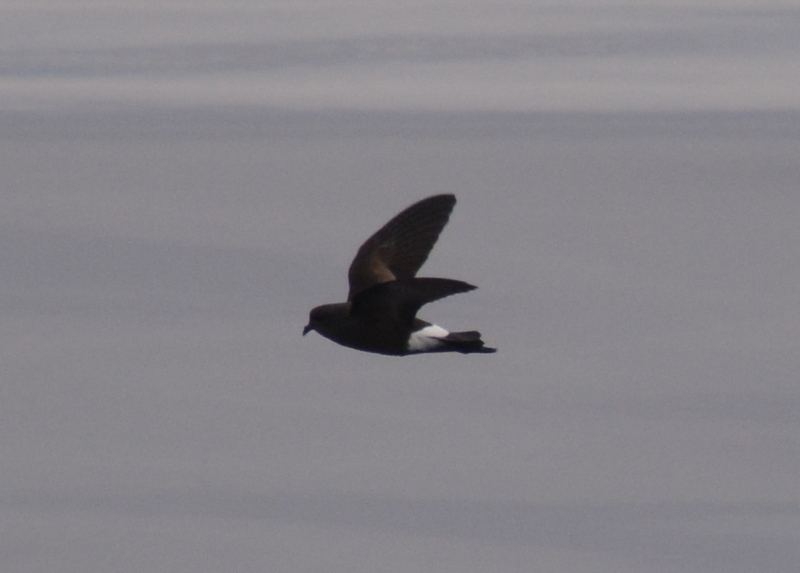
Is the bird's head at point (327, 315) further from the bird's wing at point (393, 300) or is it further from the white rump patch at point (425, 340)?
the white rump patch at point (425, 340)

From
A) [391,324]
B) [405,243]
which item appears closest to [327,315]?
[391,324]

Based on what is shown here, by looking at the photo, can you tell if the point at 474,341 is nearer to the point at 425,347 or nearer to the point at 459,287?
the point at 425,347

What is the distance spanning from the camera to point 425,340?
8305 millimetres

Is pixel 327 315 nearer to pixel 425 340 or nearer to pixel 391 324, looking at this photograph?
pixel 391 324

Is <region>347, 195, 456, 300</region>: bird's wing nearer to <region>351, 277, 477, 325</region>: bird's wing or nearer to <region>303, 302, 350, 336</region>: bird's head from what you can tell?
<region>303, 302, 350, 336</region>: bird's head

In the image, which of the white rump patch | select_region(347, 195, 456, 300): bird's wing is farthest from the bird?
select_region(347, 195, 456, 300): bird's wing

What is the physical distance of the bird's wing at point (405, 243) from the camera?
9.20 meters

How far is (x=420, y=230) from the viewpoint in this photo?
9273mm

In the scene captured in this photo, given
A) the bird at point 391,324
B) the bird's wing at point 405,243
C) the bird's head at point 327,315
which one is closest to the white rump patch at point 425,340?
the bird at point 391,324

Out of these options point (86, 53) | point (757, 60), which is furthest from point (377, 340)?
point (86, 53)

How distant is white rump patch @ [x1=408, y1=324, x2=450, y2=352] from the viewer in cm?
826

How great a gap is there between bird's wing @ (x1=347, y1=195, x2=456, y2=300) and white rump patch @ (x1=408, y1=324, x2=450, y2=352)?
90cm

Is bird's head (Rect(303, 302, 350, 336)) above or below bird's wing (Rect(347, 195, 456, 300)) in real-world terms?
below

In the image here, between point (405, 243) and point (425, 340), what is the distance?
109 centimetres
